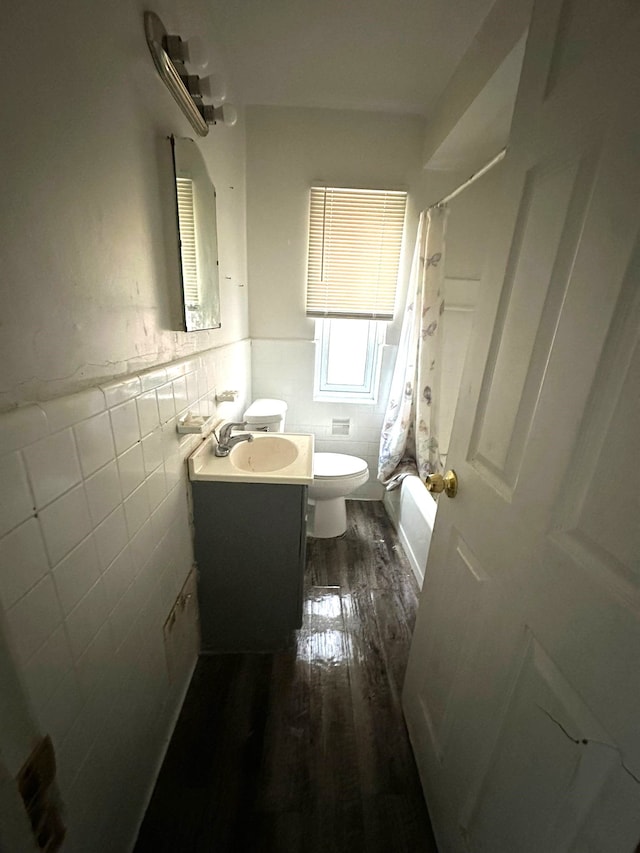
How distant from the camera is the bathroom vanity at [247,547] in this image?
46.7 inches

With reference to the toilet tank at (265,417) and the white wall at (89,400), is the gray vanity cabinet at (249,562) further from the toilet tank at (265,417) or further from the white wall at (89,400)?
the toilet tank at (265,417)

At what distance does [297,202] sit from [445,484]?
199cm

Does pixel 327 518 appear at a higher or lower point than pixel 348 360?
lower

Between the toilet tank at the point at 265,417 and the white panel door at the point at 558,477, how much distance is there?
128 centimetres

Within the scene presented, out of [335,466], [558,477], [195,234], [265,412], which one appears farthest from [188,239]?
[335,466]

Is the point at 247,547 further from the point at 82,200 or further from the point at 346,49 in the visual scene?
the point at 346,49

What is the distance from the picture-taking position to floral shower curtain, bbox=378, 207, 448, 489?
5.99ft

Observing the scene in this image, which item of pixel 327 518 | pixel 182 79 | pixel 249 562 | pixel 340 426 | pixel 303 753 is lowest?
pixel 303 753

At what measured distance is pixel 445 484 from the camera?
0.89 m

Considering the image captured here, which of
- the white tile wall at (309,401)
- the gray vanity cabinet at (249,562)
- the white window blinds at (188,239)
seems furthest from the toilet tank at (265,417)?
the white window blinds at (188,239)

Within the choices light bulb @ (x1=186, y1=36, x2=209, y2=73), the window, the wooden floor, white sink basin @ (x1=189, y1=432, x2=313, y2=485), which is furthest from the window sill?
light bulb @ (x1=186, y1=36, x2=209, y2=73)

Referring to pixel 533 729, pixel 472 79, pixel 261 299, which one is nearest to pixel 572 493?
pixel 533 729

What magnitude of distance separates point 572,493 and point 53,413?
0.86 m

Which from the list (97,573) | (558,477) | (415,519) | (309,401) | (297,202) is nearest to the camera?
(558,477)
